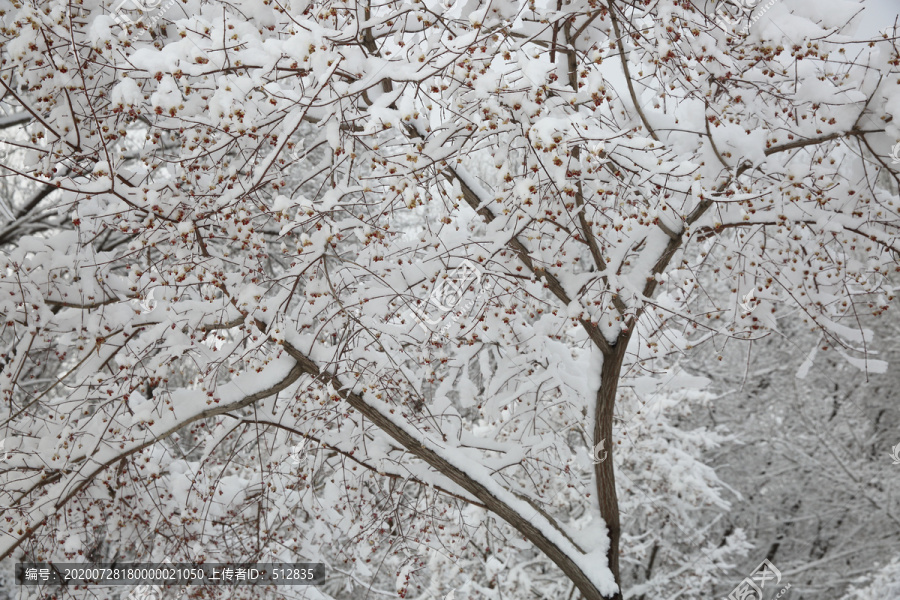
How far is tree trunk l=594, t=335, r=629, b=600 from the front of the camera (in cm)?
421

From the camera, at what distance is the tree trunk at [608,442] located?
4.21 metres

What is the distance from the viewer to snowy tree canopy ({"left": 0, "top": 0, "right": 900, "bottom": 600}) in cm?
279

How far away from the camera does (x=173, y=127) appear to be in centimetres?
330

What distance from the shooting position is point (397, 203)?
13.2 feet

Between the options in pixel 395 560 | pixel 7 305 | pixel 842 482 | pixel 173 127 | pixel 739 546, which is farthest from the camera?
pixel 842 482

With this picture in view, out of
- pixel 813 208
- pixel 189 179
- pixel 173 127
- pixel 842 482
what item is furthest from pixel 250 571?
pixel 842 482

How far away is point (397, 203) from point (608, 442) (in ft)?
7.13

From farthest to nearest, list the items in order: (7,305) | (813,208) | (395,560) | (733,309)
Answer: (395,560), (733,309), (813,208), (7,305)

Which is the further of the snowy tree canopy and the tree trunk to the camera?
the tree trunk

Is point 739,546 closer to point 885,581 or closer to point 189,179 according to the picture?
point 885,581

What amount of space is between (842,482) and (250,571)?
31.9 ft

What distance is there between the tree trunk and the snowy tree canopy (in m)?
0.02

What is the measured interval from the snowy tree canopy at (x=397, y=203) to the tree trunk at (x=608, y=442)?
2 cm

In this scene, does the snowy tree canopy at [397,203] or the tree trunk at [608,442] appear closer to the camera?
the snowy tree canopy at [397,203]
